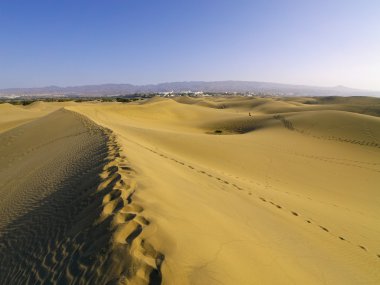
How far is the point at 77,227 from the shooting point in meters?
4.65

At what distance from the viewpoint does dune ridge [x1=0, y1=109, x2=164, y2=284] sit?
3531 millimetres

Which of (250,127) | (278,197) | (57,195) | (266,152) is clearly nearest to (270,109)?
(250,127)

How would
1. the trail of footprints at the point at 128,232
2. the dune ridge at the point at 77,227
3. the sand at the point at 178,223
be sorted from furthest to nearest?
1. the sand at the point at 178,223
2. the dune ridge at the point at 77,227
3. the trail of footprints at the point at 128,232

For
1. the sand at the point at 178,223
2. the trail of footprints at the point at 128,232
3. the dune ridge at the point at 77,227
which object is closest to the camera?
the trail of footprints at the point at 128,232

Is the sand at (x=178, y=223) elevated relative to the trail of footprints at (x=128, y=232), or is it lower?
lower

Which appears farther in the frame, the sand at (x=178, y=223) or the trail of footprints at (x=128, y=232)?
the sand at (x=178, y=223)

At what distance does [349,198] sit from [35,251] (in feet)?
32.8

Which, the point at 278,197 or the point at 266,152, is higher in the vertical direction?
the point at 278,197

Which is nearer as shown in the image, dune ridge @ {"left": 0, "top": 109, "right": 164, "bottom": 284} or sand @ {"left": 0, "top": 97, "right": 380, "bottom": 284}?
dune ridge @ {"left": 0, "top": 109, "right": 164, "bottom": 284}

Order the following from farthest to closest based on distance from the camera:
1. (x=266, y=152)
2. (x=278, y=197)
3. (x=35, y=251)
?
(x=266, y=152), (x=278, y=197), (x=35, y=251)

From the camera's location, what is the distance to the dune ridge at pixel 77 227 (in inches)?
139

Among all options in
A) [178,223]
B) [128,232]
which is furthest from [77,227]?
[178,223]

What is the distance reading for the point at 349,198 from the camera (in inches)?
420

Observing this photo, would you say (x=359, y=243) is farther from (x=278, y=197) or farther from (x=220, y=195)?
(x=220, y=195)
